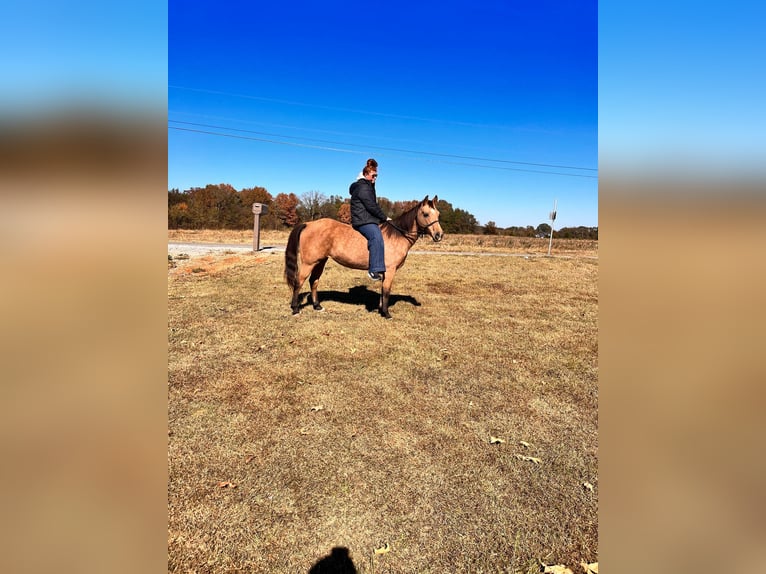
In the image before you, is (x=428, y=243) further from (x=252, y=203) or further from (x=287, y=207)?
(x=287, y=207)

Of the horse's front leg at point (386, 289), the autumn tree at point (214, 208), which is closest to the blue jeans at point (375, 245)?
the horse's front leg at point (386, 289)

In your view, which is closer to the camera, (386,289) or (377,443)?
(377,443)

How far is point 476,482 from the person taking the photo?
2805mm

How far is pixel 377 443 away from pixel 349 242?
163 inches

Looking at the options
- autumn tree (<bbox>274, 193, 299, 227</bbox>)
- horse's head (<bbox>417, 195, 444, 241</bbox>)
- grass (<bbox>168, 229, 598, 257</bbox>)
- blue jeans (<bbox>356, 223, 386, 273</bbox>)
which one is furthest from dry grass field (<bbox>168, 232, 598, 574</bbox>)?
autumn tree (<bbox>274, 193, 299, 227</bbox>)

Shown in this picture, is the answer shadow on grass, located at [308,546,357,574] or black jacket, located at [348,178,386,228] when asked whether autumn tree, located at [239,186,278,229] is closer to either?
black jacket, located at [348,178,386,228]

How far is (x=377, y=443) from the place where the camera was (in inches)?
127

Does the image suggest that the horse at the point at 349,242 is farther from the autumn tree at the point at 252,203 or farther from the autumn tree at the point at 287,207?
the autumn tree at the point at 287,207

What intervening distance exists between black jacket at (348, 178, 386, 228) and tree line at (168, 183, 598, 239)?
12538 mm

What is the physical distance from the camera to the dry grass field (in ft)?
7.30

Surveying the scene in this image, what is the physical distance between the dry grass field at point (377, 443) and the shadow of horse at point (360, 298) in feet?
3.43
